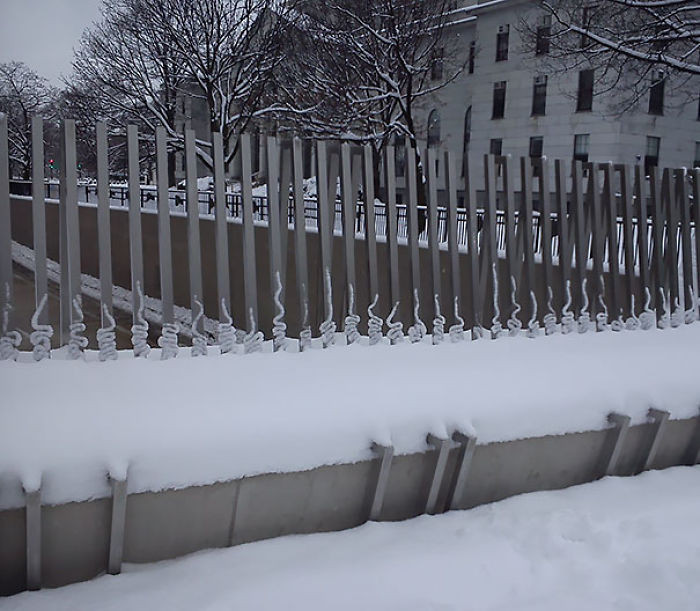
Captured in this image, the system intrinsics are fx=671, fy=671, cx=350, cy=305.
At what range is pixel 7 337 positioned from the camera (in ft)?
12.1

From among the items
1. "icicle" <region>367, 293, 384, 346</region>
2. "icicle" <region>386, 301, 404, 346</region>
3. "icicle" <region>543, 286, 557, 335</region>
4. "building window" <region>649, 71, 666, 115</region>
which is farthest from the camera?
"building window" <region>649, 71, 666, 115</region>

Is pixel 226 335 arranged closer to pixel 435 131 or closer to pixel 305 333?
pixel 305 333

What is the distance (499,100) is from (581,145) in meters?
6.08

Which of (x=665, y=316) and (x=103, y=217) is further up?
(x=103, y=217)

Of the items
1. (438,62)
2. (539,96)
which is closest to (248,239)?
(438,62)

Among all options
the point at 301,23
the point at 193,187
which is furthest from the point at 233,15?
the point at 193,187

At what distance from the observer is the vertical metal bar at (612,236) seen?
18.1 feet

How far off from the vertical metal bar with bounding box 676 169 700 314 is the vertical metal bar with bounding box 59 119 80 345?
198 inches

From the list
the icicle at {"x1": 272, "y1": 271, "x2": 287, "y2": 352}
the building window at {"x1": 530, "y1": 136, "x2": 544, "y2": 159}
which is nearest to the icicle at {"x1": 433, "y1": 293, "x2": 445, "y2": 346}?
the icicle at {"x1": 272, "y1": 271, "x2": 287, "y2": 352}

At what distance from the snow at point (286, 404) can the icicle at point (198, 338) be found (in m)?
0.10

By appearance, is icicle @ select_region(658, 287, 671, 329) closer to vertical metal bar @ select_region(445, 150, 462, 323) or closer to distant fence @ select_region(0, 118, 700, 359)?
distant fence @ select_region(0, 118, 700, 359)

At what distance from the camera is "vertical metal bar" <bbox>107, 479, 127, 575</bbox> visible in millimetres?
2982

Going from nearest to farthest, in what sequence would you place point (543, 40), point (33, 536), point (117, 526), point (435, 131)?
point (33, 536) < point (117, 526) < point (543, 40) < point (435, 131)

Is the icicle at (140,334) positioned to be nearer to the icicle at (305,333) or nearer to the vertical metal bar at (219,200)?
the vertical metal bar at (219,200)
